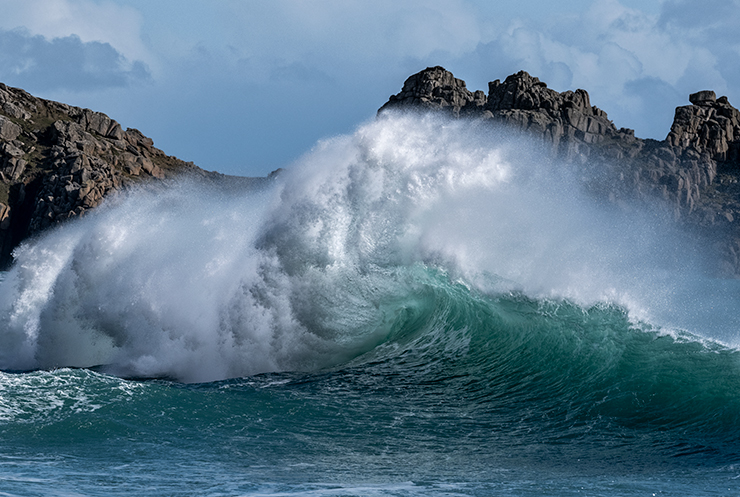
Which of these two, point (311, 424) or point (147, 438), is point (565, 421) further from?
point (147, 438)

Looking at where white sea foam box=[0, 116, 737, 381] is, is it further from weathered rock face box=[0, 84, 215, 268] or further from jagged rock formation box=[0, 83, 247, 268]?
weathered rock face box=[0, 84, 215, 268]

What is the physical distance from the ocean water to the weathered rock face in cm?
7332

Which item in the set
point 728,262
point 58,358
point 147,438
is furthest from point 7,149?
point 728,262

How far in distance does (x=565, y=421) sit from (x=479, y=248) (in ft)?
20.0

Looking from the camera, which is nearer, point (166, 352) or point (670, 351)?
point (670, 351)

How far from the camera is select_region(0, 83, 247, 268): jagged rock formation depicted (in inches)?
3364

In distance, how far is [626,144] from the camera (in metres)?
132

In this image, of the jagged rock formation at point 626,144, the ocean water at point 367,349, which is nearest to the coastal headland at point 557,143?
the jagged rock formation at point 626,144

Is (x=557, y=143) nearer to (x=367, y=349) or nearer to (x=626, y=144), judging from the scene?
(x=626, y=144)

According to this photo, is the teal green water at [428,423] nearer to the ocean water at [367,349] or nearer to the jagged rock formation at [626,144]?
the ocean water at [367,349]

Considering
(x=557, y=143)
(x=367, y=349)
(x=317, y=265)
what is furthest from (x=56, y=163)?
(x=367, y=349)

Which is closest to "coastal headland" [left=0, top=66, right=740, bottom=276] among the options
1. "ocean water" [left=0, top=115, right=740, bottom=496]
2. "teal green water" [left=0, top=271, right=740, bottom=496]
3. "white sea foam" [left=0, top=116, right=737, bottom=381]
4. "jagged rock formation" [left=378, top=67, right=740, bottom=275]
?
"jagged rock formation" [left=378, top=67, right=740, bottom=275]

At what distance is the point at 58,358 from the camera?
15367mm

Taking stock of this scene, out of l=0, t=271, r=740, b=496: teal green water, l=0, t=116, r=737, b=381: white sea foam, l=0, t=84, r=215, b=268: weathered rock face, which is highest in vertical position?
l=0, t=84, r=215, b=268: weathered rock face
